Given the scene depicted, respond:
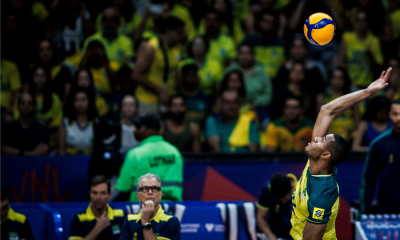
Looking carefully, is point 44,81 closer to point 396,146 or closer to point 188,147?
point 188,147

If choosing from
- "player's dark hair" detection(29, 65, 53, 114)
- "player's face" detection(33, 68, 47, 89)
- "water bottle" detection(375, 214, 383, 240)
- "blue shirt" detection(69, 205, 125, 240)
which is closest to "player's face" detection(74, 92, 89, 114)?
"player's dark hair" detection(29, 65, 53, 114)

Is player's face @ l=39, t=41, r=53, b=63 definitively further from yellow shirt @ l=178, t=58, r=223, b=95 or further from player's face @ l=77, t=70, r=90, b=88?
yellow shirt @ l=178, t=58, r=223, b=95

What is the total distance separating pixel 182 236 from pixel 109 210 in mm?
1023

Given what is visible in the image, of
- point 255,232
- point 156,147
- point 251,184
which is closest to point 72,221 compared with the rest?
point 156,147

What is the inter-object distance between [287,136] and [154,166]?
2.96 m

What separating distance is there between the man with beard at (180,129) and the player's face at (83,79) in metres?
1.56

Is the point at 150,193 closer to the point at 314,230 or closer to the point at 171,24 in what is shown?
the point at 314,230

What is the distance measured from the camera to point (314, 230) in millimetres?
5004

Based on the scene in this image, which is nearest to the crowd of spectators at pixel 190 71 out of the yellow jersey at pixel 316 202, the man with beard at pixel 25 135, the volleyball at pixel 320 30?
the man with beard at pixel 25 135

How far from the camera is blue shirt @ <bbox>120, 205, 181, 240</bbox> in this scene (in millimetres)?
5992

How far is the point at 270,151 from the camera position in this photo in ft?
30.3

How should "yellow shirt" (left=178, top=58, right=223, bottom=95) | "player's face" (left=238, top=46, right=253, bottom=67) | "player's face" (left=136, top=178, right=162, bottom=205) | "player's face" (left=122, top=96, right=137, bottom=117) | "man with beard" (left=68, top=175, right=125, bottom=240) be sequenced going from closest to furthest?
1. "player's face" (left=136, top=178, right=162, bottom=205)
2. "man with beard" (left=68, top=175, right=125, bottom=240)
3. "player's face" (left=122, top=96, right=137, bottom=117)
4. "player's face" (left=238, top=46, right=253, bottom=67)
5. "yellow shirt" (left=178, top=58, right=223, bottom=95)

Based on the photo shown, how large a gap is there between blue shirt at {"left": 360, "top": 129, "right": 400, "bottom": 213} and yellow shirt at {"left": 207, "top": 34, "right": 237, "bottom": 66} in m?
4.36

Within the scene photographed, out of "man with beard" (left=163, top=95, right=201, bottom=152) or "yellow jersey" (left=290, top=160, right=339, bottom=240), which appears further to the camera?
"man with beard" (left=163, top=95, right=201, bottom=152)
